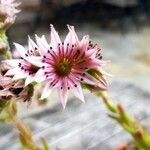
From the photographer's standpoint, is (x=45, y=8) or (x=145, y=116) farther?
(x=45, y=8)

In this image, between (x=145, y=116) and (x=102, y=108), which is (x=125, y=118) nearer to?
(x=145, y=116)

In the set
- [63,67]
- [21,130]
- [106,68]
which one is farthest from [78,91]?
[106,68]

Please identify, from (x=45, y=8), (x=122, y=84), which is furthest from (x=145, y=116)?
(x=45, y=8)

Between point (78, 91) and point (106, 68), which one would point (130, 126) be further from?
point (106, 68)

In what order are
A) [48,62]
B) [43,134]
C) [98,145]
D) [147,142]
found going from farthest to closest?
[43,134] < [98,145] < [147,142] < [48,62]

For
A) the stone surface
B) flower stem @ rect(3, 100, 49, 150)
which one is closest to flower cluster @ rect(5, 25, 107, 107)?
flower stem @ rect(3, 100, 49, 150)

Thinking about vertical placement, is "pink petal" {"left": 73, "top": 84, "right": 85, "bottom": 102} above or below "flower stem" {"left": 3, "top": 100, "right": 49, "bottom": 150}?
above

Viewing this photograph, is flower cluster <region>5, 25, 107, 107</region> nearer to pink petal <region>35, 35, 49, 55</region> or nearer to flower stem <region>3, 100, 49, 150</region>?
pink petal <region>35, 35, 49, 55</region>
